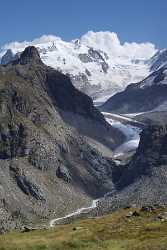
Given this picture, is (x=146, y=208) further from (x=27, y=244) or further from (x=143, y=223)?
(x=27, y=244)

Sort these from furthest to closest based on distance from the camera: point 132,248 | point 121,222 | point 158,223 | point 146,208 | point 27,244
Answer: point 146,208 → point 121,222 → point 158,223 → point 27,244 → point 132,248

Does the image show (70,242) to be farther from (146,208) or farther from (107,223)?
(146,208)

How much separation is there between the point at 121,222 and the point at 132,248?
33.5 m

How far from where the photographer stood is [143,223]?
12725 centimetres

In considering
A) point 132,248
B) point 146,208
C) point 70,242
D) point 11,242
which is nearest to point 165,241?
point 132,248

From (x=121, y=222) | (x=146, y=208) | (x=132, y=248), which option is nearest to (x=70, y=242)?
(x=132, y=248)

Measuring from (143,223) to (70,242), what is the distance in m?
20.3

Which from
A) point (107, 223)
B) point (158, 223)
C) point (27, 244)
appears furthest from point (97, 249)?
point (107, 223)

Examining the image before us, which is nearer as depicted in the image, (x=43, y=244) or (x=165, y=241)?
(x=165, y=241)

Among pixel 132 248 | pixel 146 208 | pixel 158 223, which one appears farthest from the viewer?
pixel 146 208

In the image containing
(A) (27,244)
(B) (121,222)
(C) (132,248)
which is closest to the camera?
(C) (132,248)

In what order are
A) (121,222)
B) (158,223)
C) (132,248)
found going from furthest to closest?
(121,222) < (158,223) < (132,248)

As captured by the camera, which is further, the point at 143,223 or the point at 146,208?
the point at 146,208

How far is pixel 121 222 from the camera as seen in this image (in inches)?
5295
